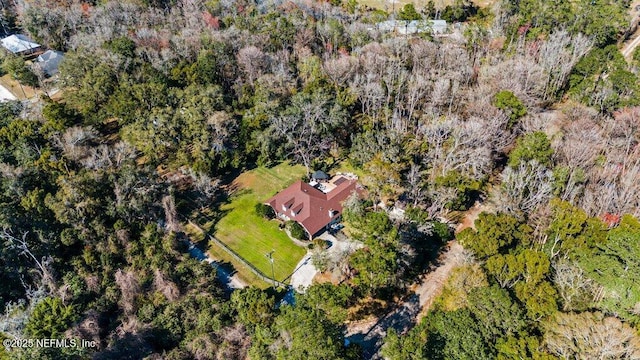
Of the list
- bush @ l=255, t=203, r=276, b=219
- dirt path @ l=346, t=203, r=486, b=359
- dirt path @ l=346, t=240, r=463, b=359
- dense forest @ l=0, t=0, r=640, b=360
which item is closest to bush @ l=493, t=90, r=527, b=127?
dense forest @ l=0, t=0, r=640, b=360

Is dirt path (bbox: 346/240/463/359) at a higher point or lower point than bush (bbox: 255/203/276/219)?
lower

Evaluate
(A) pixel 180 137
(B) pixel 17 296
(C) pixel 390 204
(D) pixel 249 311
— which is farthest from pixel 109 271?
(C) pixel 390 204

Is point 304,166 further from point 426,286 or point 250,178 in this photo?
point 426,286

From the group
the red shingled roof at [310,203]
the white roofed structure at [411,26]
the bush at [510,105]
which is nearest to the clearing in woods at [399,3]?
the white roofed structure at [411,26]

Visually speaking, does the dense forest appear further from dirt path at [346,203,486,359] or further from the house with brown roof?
the house with brown roof

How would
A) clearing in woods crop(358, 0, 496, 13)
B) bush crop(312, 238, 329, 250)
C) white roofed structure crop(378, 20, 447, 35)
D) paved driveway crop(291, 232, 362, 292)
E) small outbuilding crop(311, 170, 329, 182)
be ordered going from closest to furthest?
paved driveway crop(291, 232, 362, 292) < bush crop(312, 238, 329, 250) < small outbuilding crop(311, 170, 329, 182) < white roofed structure crop(378, 20, 447, 35) < clearing in woods crop(358, 0, 496, 13)

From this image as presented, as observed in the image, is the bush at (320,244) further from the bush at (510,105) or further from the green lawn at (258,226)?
the bush at (510,105)

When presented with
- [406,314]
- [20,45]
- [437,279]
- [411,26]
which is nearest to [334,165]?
[437,279]
